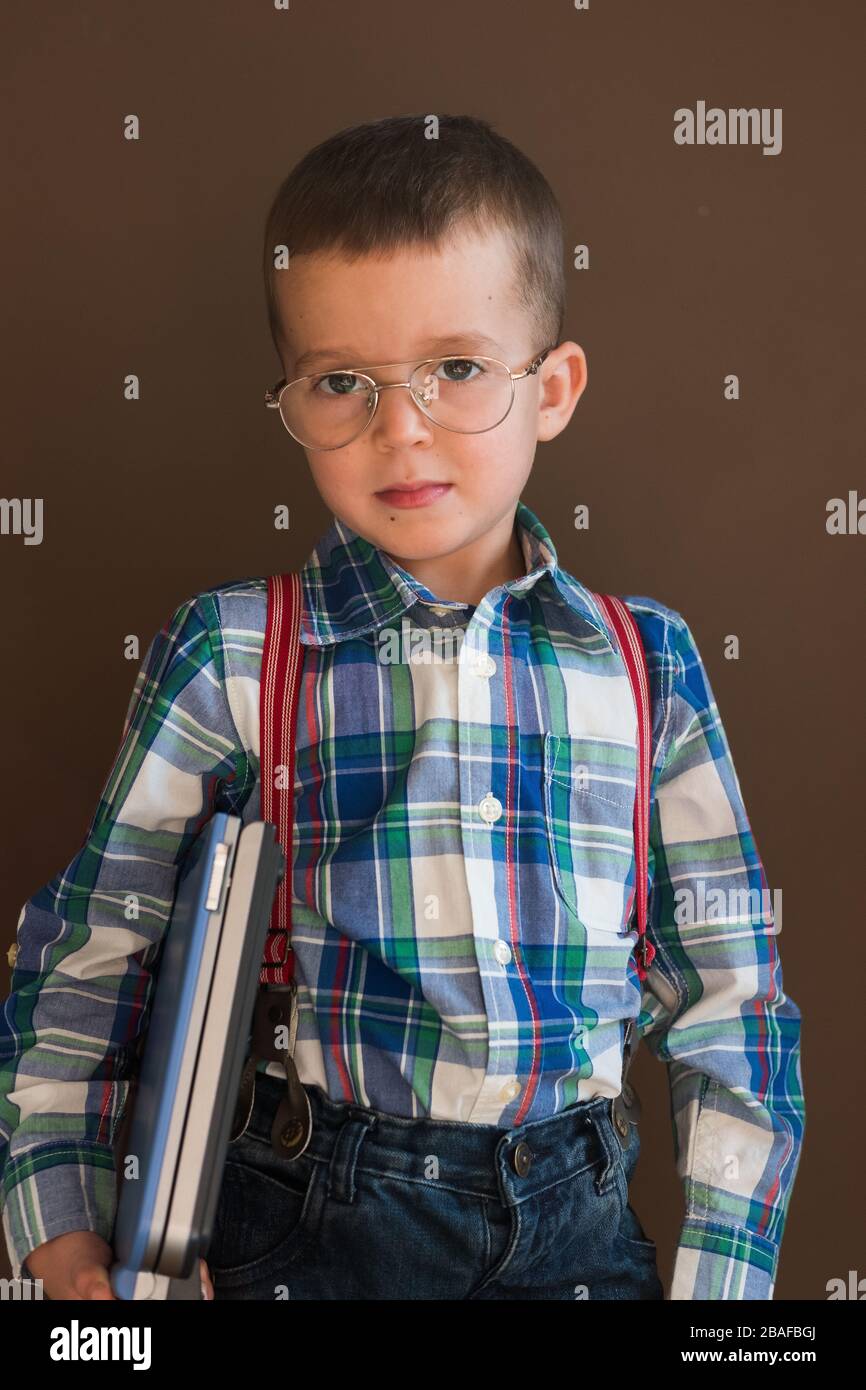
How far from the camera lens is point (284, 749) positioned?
125 cm

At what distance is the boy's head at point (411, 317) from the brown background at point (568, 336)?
0.97ft

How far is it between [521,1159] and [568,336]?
0.87 meters

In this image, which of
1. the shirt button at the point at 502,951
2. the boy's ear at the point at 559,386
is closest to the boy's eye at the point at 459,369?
the boy's ear at the point at 559,386

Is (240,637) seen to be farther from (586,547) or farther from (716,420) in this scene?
(716,420)

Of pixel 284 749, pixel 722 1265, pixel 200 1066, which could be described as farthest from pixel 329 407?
pixel 722 1265

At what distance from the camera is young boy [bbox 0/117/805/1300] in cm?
119

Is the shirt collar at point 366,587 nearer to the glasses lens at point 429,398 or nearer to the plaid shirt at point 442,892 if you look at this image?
the plaid shirt at point 442,892

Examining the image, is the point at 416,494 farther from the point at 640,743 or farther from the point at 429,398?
the point at 640,743

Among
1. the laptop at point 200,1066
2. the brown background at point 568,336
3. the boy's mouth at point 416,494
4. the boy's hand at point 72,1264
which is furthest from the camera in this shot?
the brown background at point 568,336

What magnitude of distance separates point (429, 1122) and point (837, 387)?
2.97 ft

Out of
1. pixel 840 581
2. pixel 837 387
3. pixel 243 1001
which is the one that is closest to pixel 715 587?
pixel 840 581

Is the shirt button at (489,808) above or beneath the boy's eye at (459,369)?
beneath

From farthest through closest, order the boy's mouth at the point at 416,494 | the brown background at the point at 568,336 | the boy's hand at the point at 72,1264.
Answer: the brown background at the point at 568,336 → the boy's mouth at the point at 416,494 → the boy's hand at the point at 72,1264

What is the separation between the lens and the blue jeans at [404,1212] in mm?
1186
